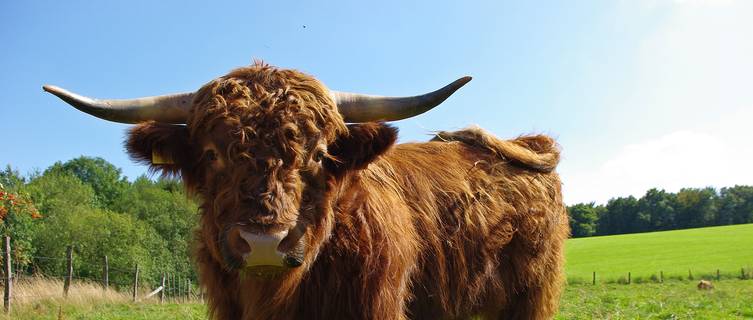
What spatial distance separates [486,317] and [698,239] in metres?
70.8

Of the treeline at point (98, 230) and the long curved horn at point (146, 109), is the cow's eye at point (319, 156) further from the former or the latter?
the treeline at point (98, 230)

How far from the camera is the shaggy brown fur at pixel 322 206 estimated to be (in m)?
2.92

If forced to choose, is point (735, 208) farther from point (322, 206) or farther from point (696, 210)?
point (322, 206)

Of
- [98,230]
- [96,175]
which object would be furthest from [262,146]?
[96,175]

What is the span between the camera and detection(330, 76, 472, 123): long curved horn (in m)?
3.47

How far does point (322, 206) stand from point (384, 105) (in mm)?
850

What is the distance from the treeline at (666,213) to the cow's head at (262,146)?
96.8 m

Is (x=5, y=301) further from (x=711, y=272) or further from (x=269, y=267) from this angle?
(x=711, y=272)

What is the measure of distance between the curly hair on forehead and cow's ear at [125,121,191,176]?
0.13 m

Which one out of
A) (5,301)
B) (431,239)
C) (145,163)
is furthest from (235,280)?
(5,301)

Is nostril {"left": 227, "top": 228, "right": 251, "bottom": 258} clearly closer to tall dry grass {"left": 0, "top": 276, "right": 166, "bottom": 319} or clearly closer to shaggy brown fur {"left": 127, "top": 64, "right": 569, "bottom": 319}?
shaggy brown fur {"left": 127, "top": 64, "right": 569, "bottom": 319}

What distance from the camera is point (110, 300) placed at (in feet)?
56.1

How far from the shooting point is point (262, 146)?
2898 mm

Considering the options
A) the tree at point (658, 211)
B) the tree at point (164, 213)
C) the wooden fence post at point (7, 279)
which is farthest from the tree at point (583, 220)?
the wooden fence post at point (7, 279)
